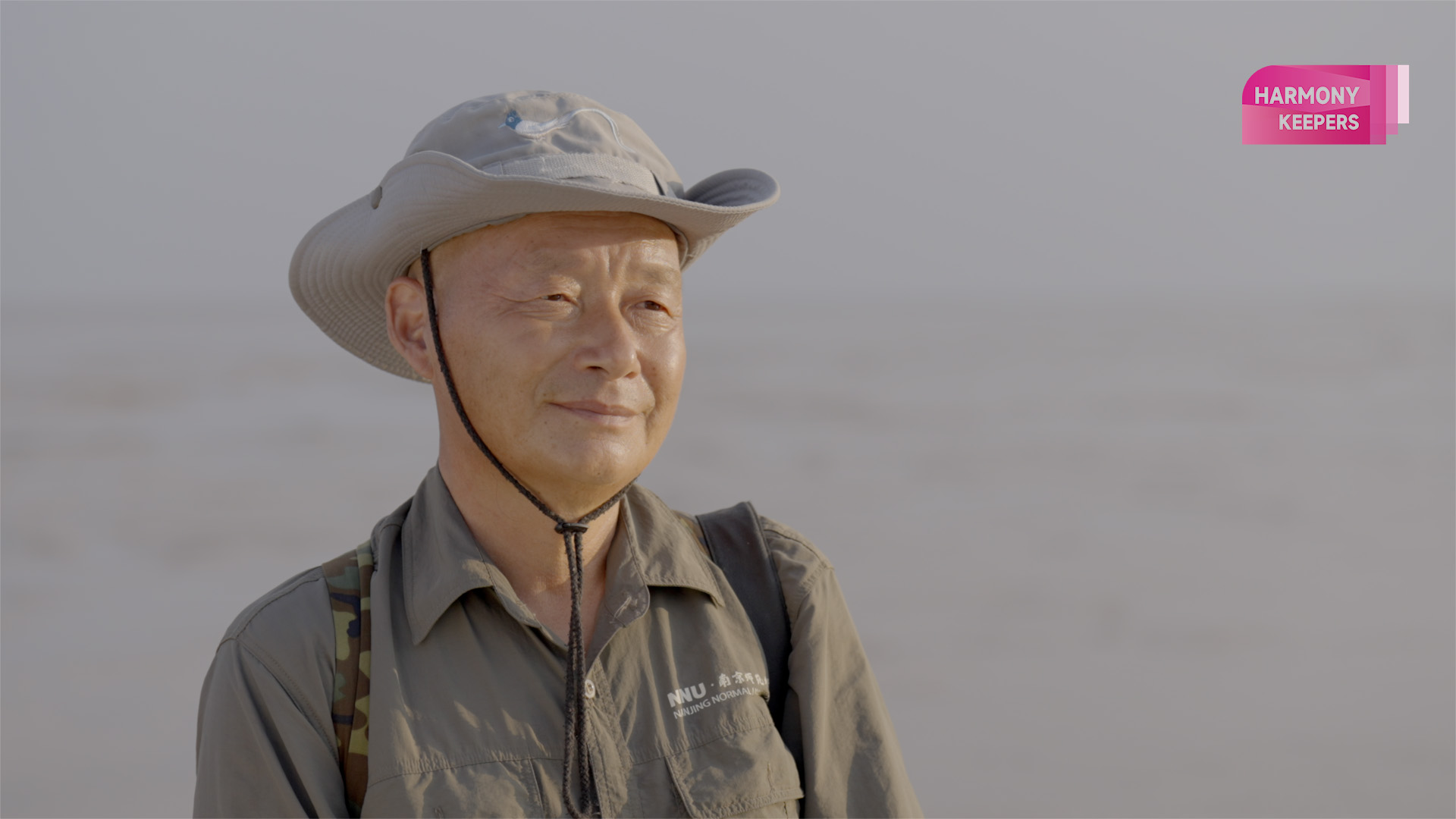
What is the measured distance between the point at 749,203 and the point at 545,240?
396 millimetres

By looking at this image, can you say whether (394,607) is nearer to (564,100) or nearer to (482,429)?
(482,429)

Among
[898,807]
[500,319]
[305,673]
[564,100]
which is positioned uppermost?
[564,100]

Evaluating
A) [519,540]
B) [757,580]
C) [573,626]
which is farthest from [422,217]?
[757,580]

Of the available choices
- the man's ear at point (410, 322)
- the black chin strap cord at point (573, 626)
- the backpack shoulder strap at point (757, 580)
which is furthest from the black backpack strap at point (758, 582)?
the man's ear at point (410, 322)

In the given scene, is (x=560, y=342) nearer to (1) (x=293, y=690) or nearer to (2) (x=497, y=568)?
(2) (x=497, y=568)

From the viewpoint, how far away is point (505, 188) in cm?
203

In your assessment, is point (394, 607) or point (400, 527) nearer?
point (394, 607)

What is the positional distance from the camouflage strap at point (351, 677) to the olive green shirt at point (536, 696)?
0.02 metres

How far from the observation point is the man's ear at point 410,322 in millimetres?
2281

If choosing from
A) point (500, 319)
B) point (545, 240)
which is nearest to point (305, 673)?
point (500, 319)

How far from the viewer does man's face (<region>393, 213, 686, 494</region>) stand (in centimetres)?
211

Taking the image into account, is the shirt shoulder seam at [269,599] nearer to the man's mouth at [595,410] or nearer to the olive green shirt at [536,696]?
the olive green shirt at [536,696]

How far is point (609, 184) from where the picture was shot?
2.10 metres

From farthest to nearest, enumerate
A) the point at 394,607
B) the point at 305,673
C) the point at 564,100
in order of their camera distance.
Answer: the point at 564,100 < the point at 394,607 < the point at 305,673
